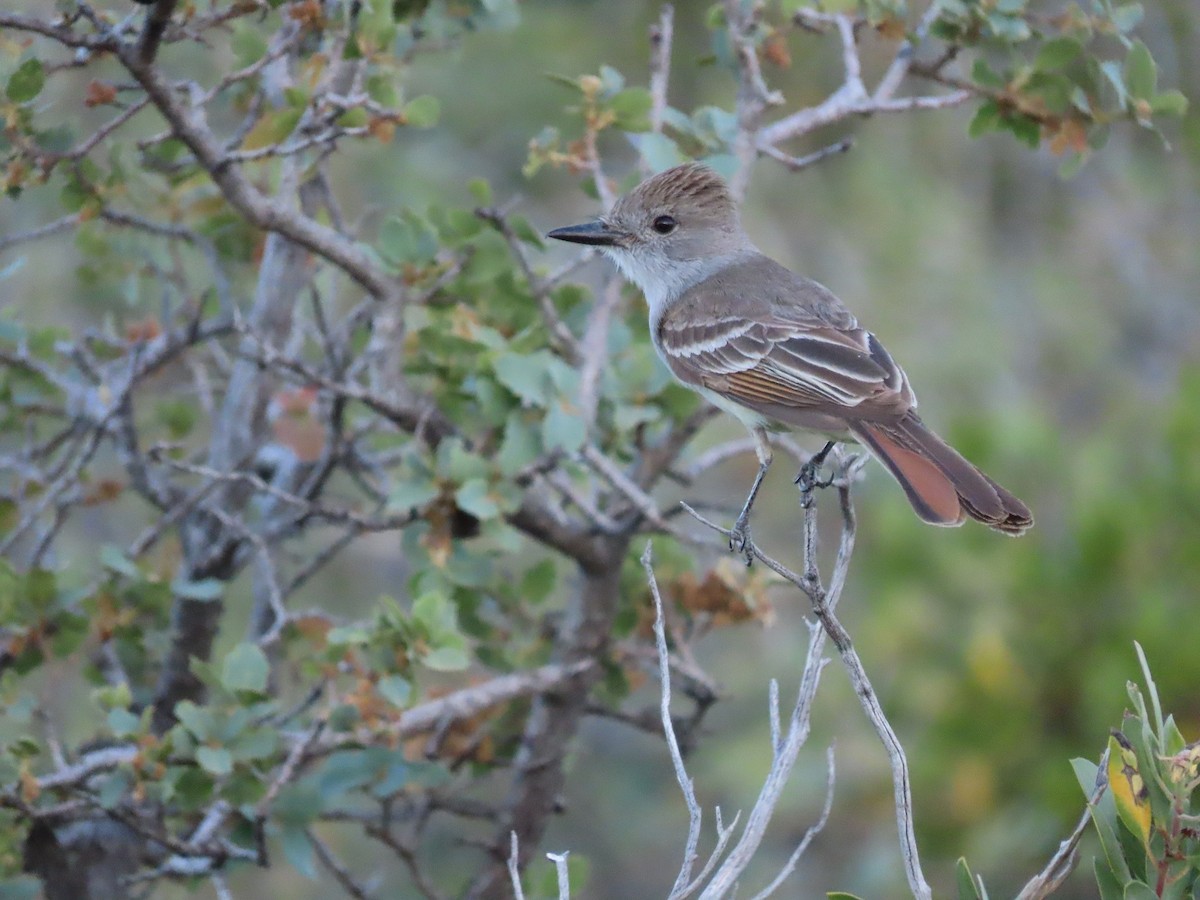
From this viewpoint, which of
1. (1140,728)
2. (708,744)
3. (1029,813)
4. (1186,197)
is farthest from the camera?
(1186,197)

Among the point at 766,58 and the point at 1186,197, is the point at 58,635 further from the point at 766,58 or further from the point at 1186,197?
the point at 1186,197

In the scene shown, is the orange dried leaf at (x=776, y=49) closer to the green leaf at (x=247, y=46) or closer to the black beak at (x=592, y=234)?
the black beak at (x=592, y=234)

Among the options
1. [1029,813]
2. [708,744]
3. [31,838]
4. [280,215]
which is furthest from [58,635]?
[708,744]

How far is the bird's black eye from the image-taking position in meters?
4.37

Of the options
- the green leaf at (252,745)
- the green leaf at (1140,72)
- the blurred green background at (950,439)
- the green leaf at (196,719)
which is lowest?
the blurred green background at (950,439)

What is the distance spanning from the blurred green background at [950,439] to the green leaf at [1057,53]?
4.86ft

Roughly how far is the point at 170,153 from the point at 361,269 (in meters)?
0.64

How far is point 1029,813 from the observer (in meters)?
4.70

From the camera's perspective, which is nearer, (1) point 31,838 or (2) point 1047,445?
(1) point 31,838

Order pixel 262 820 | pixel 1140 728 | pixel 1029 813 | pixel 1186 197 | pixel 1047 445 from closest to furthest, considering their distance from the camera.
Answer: pixel 1140 728, pixel 262 820, pixel 1029 813, pixel 1047 445, pixel 1186 197

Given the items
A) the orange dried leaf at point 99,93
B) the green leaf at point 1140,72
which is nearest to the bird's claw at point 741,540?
the green leaf at point 1140,72

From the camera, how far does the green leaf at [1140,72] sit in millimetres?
3459

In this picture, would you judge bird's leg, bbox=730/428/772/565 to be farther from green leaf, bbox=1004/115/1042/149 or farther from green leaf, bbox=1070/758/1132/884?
green leaf, bbox=1004/115/1042/149

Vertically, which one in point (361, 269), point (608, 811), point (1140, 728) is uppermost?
point (1140, 728)
